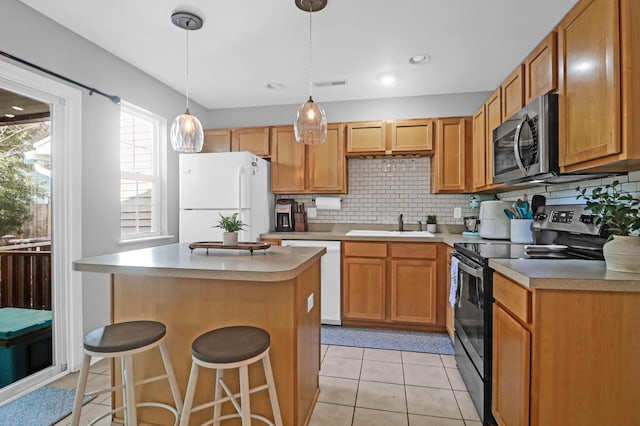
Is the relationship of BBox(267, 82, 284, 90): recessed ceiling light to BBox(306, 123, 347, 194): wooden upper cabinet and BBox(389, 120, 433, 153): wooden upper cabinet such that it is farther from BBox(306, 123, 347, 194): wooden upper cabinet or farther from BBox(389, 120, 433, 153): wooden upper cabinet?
BBox(389, 120, 433, 153): wooden upper cabinet

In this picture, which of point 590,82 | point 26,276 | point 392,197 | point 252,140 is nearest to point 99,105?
point 26,276

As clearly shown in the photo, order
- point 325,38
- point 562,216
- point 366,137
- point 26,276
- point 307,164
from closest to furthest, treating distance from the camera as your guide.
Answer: point 562,216 → point 26,276 → point 325,38 → point 366,137 → point 307,164

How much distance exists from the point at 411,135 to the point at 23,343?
3768 mm

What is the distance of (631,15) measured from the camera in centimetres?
131

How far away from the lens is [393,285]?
330 centimetres

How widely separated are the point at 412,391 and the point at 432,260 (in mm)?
1336

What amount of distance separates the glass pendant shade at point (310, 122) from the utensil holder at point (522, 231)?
170 cm

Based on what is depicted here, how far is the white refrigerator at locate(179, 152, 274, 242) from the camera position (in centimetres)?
329

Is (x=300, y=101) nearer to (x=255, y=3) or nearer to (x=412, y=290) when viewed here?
(x=255, y=3)

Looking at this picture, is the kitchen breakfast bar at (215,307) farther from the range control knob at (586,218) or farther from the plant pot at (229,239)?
the range control knob at (586,218)

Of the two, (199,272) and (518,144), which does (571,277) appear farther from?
(199,272)

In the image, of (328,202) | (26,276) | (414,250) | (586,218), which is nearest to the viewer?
(586,218)

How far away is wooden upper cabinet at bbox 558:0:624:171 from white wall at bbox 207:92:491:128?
193 cm

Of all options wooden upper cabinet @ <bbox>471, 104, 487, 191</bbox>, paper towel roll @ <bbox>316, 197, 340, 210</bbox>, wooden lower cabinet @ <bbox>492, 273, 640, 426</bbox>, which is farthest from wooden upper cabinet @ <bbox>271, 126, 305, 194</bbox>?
wooden lower cabinet @ <bbox>492, 273, 640, 426</bbox>
